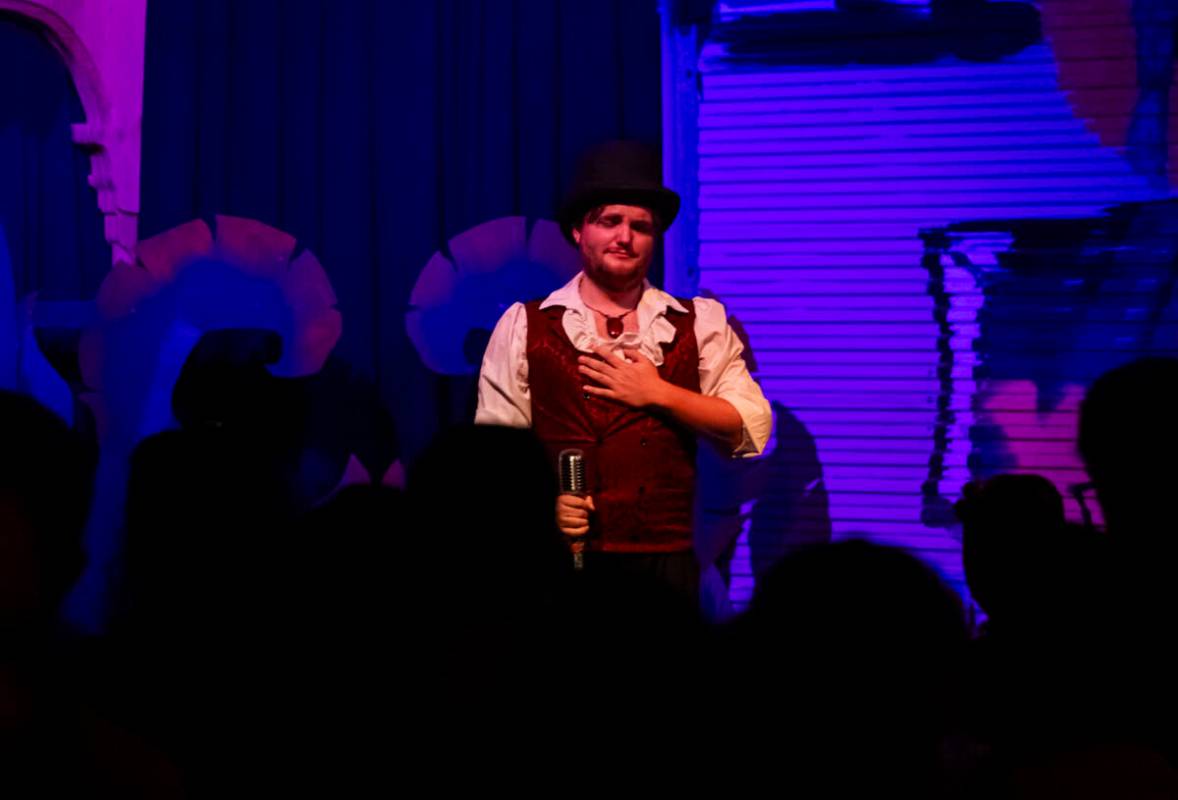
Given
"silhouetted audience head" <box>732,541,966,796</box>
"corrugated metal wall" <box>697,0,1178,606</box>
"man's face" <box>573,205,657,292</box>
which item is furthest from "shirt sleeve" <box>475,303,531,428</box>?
"silhouetted audience head" <box>732,541,966,796</box>

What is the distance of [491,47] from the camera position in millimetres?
3145

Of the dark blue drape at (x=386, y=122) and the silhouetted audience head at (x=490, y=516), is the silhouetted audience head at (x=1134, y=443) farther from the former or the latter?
the dark blue drape at (x=386, y=122)

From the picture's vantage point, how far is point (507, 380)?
2424 mm

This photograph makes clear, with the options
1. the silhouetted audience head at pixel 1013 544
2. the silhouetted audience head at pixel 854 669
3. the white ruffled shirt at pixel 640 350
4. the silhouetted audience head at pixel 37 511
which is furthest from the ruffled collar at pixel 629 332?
the silhouetted audience head at pixel 854 669

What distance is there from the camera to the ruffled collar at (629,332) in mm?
2406

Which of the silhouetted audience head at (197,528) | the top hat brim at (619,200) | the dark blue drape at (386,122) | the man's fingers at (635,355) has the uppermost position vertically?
the dark blue drape at (386,122)

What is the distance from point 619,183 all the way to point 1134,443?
4.85 feet

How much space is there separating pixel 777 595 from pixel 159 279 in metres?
2.93

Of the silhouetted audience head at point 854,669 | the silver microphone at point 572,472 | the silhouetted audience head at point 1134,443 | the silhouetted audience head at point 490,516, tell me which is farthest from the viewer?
the silver microphone at point 572,472

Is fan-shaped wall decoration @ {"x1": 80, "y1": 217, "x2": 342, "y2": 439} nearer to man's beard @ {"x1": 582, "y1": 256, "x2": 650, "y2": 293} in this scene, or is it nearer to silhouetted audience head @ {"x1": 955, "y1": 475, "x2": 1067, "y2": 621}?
man's beard @ {"x1": 582, "y1": 256, "x2": 650, "y2": 293}

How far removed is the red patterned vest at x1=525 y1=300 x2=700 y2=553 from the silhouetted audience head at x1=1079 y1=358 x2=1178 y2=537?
115 centimetres

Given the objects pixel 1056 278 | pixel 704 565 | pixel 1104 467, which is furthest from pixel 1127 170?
pixel 1104 467

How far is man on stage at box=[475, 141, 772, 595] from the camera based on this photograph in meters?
2.31

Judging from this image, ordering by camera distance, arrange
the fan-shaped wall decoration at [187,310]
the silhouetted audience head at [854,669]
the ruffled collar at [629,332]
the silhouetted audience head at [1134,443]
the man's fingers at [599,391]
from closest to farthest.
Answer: the silhouetted audience head at [854,669] → the silhouetted audience head at [1134,443] → the man's fingers at [599,391] → the ruffled collar at [629,332] → the fan-shaped wall decoration at [187,310]
